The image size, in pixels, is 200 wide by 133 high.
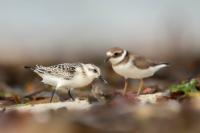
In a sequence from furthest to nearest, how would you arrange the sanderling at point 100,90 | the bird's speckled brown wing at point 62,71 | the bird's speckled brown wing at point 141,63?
the bird's speckled brown wing at point 141,63 < the bird's speckled brown wing at point 62,71 < the sanderling at point 100,90

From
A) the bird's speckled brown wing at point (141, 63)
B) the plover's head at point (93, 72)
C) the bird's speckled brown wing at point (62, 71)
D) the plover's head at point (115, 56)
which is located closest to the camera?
the plover's head at point (93, 72)

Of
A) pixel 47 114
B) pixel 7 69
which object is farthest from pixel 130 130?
pixel 7 69

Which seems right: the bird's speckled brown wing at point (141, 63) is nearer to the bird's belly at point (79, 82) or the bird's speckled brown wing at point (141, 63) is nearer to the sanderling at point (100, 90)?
the sanderling at point (100, 90)

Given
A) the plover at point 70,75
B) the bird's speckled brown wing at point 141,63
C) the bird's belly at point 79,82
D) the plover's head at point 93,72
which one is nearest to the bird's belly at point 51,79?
the plover at point 70,75

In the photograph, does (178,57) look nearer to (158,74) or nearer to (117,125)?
(158,74)

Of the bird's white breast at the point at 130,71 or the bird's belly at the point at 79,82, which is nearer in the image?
the bird's belly at the point at 79,82

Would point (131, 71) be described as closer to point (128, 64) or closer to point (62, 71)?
point (128, 64)
